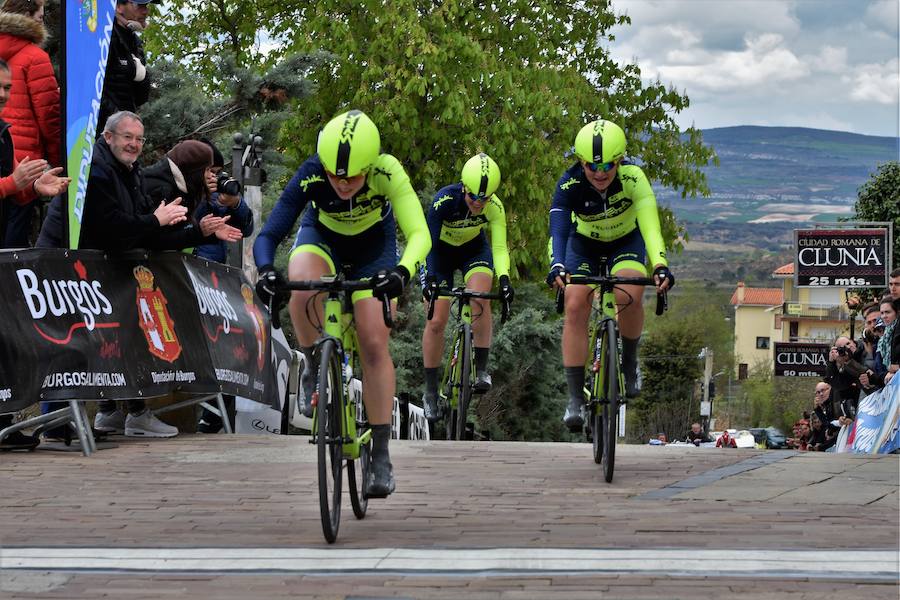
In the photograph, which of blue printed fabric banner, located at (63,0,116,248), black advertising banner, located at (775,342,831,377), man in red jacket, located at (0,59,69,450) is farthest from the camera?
black advertising banner, located at (775,342,831,377)

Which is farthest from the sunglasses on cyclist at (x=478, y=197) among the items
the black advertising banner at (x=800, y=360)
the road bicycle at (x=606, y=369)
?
the black advertising banner at (x=800, y=360)

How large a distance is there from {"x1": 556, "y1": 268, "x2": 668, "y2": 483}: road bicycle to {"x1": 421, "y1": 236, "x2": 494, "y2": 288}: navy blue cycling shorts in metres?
3.58

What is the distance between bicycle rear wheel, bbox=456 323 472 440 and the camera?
45.0ft

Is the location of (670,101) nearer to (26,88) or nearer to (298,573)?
(26,88)

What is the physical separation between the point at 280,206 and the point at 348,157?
27.1 inches

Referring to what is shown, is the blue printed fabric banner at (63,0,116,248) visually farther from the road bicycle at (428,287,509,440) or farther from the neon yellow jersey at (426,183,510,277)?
the road bicycle at (428,287,509,440)

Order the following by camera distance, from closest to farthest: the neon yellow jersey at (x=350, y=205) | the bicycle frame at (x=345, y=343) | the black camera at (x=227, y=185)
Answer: the bicycle frame at (x=345, y=343)
the neon yellow jersey at (x=350, y=205)
the black camera at (x=227, y=185)

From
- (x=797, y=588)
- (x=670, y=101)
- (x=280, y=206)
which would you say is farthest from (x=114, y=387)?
(x=670, y=101)

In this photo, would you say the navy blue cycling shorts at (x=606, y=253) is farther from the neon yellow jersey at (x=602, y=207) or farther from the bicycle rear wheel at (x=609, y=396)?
the bicycle rear wheel at (x=609, y=396)

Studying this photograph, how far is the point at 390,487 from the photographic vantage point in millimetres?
7848

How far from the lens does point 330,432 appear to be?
7.34 metres

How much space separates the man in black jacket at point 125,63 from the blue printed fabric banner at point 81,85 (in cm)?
64

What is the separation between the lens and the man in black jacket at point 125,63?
38.9 feet

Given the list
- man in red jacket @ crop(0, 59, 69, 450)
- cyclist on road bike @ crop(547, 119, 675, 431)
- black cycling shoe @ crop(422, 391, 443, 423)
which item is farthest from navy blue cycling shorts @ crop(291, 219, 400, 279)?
black cycling shoe @ crop(422, 391, 443, 423)
